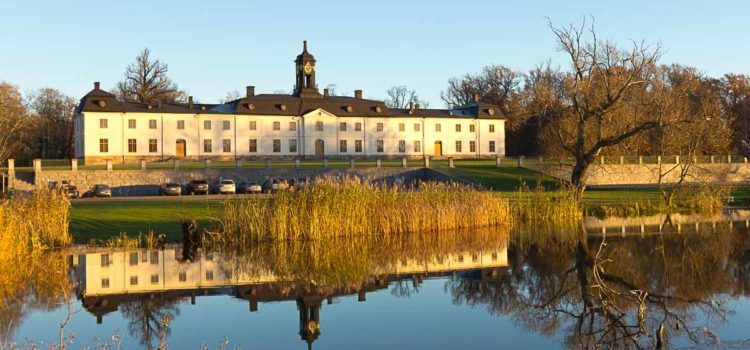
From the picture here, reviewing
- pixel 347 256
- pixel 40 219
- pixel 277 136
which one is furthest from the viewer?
pixel 277 136

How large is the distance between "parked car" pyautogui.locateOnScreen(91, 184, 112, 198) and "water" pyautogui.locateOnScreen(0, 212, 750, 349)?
23.9m

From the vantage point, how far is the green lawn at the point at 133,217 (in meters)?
22.0

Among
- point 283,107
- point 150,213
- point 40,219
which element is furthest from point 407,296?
point 283,107

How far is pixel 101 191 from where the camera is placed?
138 feet

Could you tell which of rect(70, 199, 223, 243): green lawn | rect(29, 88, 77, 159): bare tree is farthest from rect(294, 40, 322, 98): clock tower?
rect(70, 199, 223, 243): green lawn

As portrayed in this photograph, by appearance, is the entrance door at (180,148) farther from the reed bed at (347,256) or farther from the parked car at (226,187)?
the reed bed at (347,256)

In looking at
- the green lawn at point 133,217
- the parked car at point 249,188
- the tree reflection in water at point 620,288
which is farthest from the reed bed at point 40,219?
the parked car at point 249,188

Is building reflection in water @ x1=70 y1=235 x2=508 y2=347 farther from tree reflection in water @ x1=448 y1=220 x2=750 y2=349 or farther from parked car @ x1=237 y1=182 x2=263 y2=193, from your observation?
parked car @ x1=237 y1=182 x2=263 y2=193

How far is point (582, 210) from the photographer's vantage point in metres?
28.9

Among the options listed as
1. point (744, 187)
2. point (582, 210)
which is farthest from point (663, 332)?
point (744, 187)

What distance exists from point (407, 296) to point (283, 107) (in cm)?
5773

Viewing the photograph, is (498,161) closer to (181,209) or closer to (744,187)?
(744,187)

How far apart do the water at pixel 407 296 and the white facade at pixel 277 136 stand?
46.4m

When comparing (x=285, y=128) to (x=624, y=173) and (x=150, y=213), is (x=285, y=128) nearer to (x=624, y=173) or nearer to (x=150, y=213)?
(x=624, y=173)
